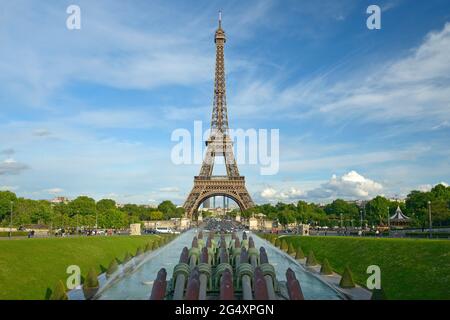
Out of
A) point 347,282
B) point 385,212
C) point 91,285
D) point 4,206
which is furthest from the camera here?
point 385,212

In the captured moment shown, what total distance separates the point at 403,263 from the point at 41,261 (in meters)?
22.9

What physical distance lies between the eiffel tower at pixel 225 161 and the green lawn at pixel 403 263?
212 ft

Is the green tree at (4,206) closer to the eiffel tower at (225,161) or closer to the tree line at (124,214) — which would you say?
the tree line at (124,214)

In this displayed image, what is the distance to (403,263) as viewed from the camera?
28203 millimetres

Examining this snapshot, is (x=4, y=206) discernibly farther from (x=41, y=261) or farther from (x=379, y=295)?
(x=379, y=295)

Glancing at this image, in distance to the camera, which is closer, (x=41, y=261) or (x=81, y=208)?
(x=41, y=261)

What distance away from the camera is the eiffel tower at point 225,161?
105m

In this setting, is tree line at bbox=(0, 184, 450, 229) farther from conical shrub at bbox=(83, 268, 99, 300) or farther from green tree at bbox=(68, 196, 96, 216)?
conical shrub at bbox=(83, 268, 99, 300)

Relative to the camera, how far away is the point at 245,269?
66.3 ft

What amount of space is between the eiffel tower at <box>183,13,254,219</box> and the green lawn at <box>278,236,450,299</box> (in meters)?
64.6

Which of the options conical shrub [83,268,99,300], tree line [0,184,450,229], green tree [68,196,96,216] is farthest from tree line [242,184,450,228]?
conical shrub [83,268,99,300]

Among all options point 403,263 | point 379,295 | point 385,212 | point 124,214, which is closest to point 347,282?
point 403,263
